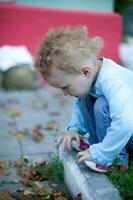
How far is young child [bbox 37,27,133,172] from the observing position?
2.76m

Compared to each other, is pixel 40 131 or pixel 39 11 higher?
pixel 39 11

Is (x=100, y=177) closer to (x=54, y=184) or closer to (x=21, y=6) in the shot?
(x=54, y=184)

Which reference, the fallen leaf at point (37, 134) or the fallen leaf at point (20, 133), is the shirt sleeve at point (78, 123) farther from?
the fallen leaf at point (20, 133)

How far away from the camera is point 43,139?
448 cm

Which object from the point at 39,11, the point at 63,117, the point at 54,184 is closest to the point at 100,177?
the point at 54,184

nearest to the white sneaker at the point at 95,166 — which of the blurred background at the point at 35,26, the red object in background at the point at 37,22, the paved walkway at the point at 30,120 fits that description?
the paved walkway at the point at 30,120

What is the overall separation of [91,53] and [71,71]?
184 mm

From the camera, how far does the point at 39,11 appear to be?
Result: 661 centimetres

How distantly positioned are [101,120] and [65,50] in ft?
1.75

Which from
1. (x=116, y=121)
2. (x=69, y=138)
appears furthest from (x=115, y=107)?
(x=69, y=138)

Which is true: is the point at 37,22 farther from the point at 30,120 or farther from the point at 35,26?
the point at 30,120

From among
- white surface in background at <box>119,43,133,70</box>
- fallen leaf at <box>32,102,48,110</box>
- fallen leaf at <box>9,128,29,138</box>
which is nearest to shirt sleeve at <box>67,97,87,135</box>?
fallen leaf at <box>9,128,29,138</box>

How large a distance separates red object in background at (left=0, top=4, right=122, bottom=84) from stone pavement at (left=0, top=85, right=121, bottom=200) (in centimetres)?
83

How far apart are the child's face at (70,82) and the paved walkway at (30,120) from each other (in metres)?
0.92
